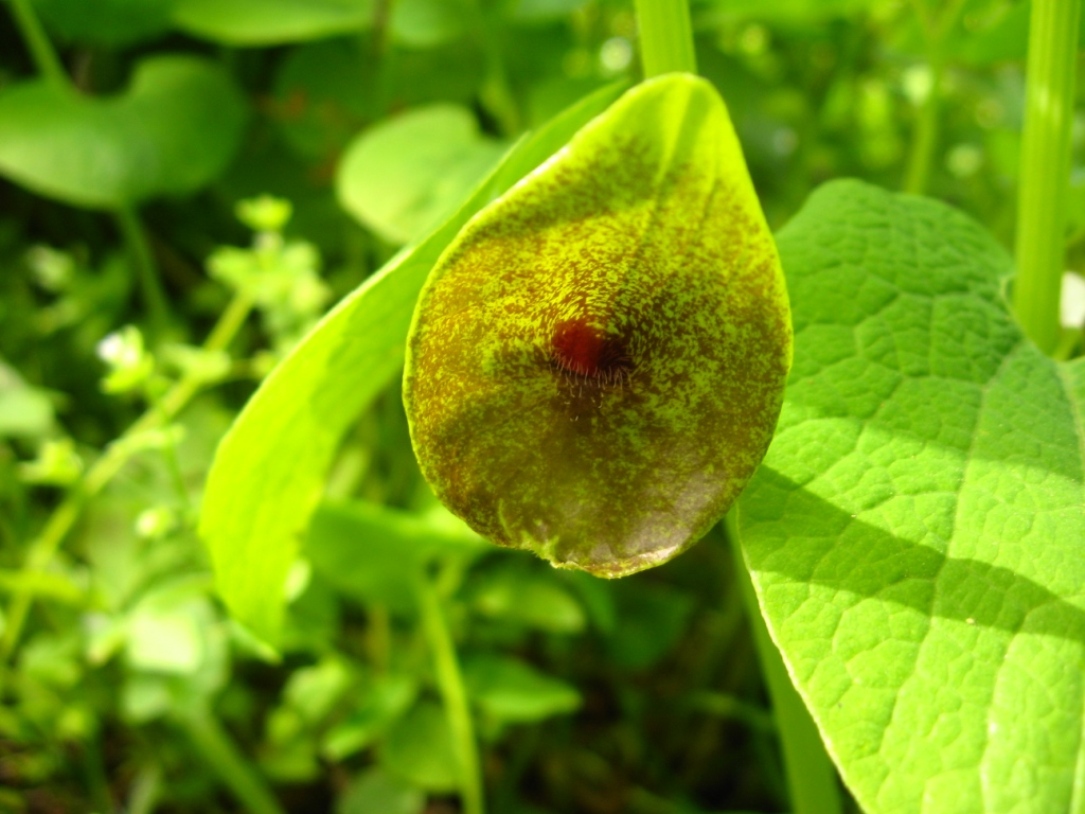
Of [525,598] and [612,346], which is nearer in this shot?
[612,346]

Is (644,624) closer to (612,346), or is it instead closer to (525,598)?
(525,598)

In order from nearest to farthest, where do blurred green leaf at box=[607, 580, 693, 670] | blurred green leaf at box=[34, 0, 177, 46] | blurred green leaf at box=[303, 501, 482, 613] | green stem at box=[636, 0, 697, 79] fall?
1. green stem at box=[636, 0, 697, 79]
2. blurred green leaf at box=[303, 501, 482, 613]
3. blurred green leaf at box=[607, 580, 693, 670]
4. blurred green leaf at box=[34, 0, 177, 46]

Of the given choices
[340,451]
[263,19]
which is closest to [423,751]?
[340,451]

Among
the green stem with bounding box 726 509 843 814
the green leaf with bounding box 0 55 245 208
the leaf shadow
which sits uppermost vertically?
the leaf shadow

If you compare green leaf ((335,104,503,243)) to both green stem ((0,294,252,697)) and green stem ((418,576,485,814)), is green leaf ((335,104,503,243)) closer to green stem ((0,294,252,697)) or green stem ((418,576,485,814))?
green stem ((0,294,252,697))

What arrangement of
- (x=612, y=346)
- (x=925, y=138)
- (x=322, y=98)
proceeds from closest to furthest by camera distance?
(x=612, y=346) → (x=925, y=138) → (x=322, y=98)

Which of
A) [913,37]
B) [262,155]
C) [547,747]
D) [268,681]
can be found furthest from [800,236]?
[262,155]

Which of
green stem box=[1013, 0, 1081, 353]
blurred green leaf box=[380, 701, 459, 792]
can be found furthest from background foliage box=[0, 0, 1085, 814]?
green stem box=[1013, 0, 1081, 353]
